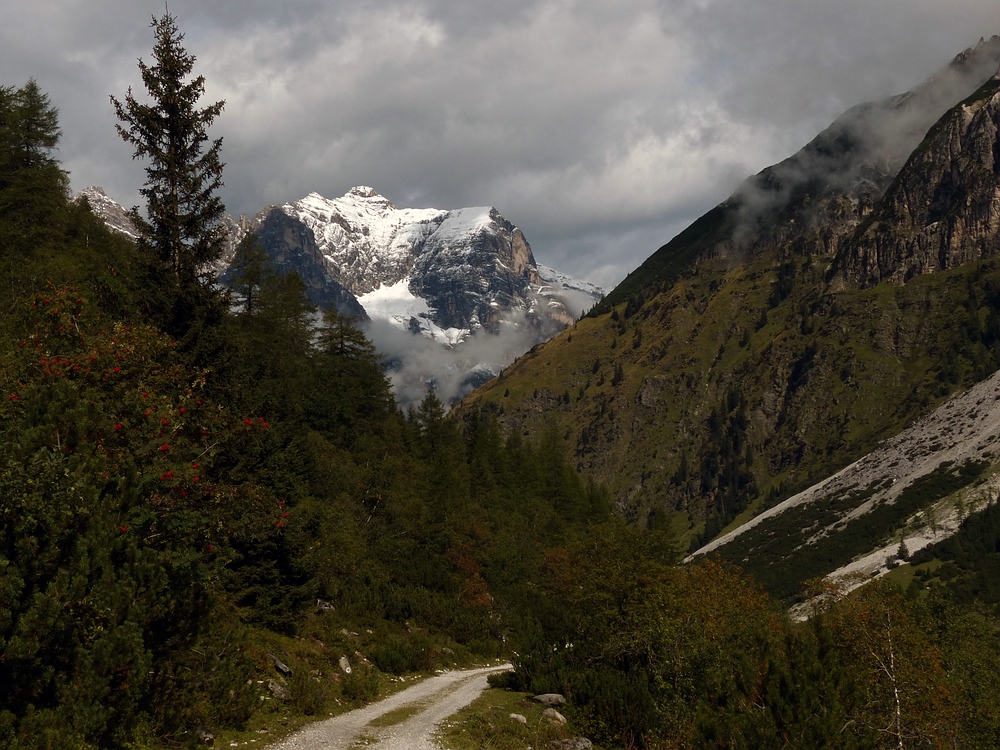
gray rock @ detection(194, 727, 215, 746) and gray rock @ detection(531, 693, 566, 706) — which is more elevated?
gray rock @ detection(194, 727, 215, 746)

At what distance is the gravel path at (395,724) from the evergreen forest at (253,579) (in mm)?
1095

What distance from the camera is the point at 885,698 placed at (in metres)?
30.2

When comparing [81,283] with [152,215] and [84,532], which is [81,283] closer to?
[152,215]

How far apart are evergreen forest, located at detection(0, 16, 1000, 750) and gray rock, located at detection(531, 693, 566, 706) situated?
1.00 metres

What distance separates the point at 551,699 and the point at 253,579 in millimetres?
13047

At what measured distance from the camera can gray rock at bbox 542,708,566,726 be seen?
28594mm

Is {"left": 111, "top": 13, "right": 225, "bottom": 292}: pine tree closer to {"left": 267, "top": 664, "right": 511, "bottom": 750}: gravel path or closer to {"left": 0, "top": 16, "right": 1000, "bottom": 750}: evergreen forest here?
{"left": 0, "top": 16, "right": 1000, "bottom": 750}: evergreen forest

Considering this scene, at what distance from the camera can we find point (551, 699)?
1238 inches

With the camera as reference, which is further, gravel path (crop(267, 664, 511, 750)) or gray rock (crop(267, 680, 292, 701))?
gray rock (crop(267, 680, 292, 701))

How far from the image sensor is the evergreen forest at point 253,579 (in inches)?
562

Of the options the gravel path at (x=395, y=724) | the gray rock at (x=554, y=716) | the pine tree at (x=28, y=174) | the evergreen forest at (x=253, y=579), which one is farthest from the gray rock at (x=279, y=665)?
the pine tree at (x=28, y=174)

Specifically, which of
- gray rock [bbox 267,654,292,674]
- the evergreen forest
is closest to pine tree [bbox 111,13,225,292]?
the evergreen forest

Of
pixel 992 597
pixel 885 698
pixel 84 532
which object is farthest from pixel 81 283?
pixel 992 597

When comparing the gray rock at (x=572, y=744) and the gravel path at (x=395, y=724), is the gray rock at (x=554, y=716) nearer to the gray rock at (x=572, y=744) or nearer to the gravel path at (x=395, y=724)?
the gray rock at (x=572, y=744)
